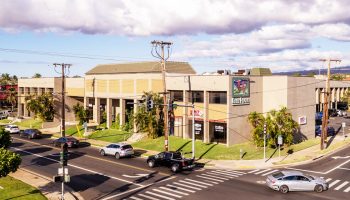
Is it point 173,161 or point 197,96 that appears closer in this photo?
point 173,161

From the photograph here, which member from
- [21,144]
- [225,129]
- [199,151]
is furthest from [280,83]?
[21,144]

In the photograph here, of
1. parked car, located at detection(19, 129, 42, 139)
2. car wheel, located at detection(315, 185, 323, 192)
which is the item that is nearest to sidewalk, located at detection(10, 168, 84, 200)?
car wheel, located at detection(315, 185, 323, 192)

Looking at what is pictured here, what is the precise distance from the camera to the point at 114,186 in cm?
3259

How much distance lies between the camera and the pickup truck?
1464 inches

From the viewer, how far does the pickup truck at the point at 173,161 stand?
37.2m

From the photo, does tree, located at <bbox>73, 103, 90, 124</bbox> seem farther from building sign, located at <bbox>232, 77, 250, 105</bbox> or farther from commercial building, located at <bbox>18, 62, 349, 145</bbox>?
building sign, located at <bbox>232, 77, 250, 105</bbox>

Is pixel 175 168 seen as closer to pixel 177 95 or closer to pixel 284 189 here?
pixel 284 189

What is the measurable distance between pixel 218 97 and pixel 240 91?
2.98 meters

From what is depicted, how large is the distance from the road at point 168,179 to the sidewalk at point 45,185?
0.93 meters

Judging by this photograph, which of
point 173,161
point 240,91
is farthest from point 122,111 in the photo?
point 173,161

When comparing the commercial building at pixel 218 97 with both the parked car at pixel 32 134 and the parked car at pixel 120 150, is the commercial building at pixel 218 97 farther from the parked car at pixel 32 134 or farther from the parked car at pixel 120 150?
the parked car at pixel 32 134

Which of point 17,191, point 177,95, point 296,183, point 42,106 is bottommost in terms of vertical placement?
point 17,191

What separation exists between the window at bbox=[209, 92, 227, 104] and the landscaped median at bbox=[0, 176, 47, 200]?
26513mm

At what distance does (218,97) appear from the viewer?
165 feet
